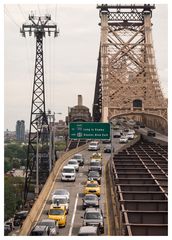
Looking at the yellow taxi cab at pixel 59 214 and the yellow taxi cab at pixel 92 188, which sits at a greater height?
the yellow taxi cab at pixel 92 188

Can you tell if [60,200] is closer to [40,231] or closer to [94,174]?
[40,231]

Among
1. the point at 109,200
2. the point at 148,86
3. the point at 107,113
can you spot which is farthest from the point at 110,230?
the point at 148,86

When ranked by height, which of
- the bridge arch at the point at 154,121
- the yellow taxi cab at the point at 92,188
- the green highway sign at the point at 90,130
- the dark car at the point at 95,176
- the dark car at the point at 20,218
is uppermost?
the bridge arch at the point at 154,121

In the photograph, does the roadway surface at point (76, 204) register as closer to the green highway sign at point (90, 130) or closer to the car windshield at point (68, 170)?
the car windshield at point (68, 170)

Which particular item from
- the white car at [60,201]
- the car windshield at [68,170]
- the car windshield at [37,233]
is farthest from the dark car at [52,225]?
the car windshield at [68,170]

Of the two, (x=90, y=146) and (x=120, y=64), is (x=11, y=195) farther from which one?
(x=120, y=64)

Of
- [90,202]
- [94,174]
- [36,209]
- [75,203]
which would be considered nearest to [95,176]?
A: [94,174]
